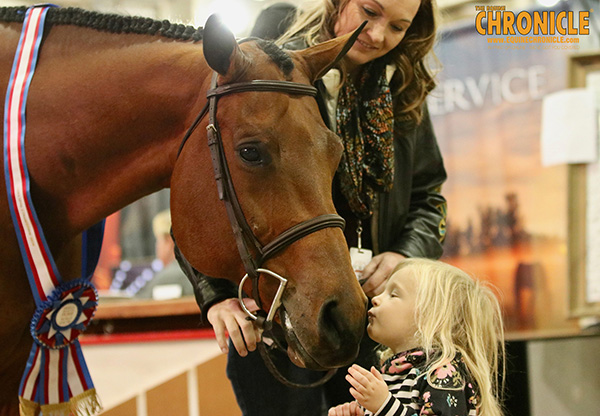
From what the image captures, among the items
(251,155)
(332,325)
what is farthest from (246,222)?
(332,325)

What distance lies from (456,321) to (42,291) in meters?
0.84

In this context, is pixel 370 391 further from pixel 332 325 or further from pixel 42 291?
pixel 42 291

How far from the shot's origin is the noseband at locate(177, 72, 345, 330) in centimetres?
95

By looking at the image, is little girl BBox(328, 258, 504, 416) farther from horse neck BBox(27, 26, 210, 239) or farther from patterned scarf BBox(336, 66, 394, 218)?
horse neck BBox(27, 26, 210, 239)

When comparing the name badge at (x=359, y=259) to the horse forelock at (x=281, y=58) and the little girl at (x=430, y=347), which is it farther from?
the horse forelock at (x=281, y=58)

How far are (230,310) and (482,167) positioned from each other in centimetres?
297

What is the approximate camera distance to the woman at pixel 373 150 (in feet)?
4.04

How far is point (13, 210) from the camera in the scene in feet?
3.51

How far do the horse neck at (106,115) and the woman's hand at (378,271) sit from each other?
1.62ft

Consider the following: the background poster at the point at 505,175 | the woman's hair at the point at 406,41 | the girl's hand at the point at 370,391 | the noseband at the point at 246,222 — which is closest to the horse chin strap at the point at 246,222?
the noseband at the point at 246,222

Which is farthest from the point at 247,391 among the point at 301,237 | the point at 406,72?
the point at 406,72

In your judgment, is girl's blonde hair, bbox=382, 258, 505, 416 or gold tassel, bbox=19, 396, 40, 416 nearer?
girl's blonde hair, bbox=382, 258, 505, 416

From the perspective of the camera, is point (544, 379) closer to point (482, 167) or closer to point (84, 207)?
point (482, 167)

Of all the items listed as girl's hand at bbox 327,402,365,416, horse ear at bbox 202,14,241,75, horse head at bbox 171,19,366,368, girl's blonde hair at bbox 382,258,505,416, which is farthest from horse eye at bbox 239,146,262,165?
girl's hand at bbox 327,402,365,416
